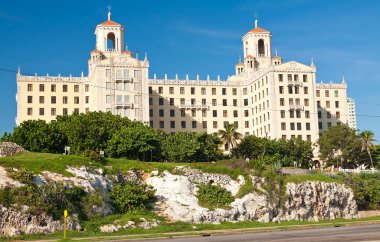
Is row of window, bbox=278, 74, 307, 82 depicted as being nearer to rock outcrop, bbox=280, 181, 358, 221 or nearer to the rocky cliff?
rock outcrop, bbox=280, 181, 358, 221

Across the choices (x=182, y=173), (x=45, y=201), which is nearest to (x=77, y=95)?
(x=182, y=173)

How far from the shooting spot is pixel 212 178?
210 ft

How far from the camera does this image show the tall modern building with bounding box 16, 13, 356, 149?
116 metres

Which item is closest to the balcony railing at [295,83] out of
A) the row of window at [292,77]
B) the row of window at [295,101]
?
the row of window at [292,77]

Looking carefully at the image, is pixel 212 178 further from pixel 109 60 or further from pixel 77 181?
pixel 109 60

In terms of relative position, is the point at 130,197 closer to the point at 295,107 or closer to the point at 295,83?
the point at 295,107

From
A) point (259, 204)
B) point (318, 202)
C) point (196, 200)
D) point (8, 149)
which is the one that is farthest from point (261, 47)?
point (8, 149)

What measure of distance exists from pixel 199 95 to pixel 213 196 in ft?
244

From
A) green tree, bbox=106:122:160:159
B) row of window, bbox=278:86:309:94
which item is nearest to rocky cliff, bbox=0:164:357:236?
green tree, bbox=106:122:160:159

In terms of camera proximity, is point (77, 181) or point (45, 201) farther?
point (77, 181)

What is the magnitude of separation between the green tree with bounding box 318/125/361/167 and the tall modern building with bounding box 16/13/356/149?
24.5ft

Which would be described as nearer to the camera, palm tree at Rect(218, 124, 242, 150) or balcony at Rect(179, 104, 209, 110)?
palm tree at Rect(218, 124, 242, 150)

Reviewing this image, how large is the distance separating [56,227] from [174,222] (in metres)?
12.4

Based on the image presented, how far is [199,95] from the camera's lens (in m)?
134
